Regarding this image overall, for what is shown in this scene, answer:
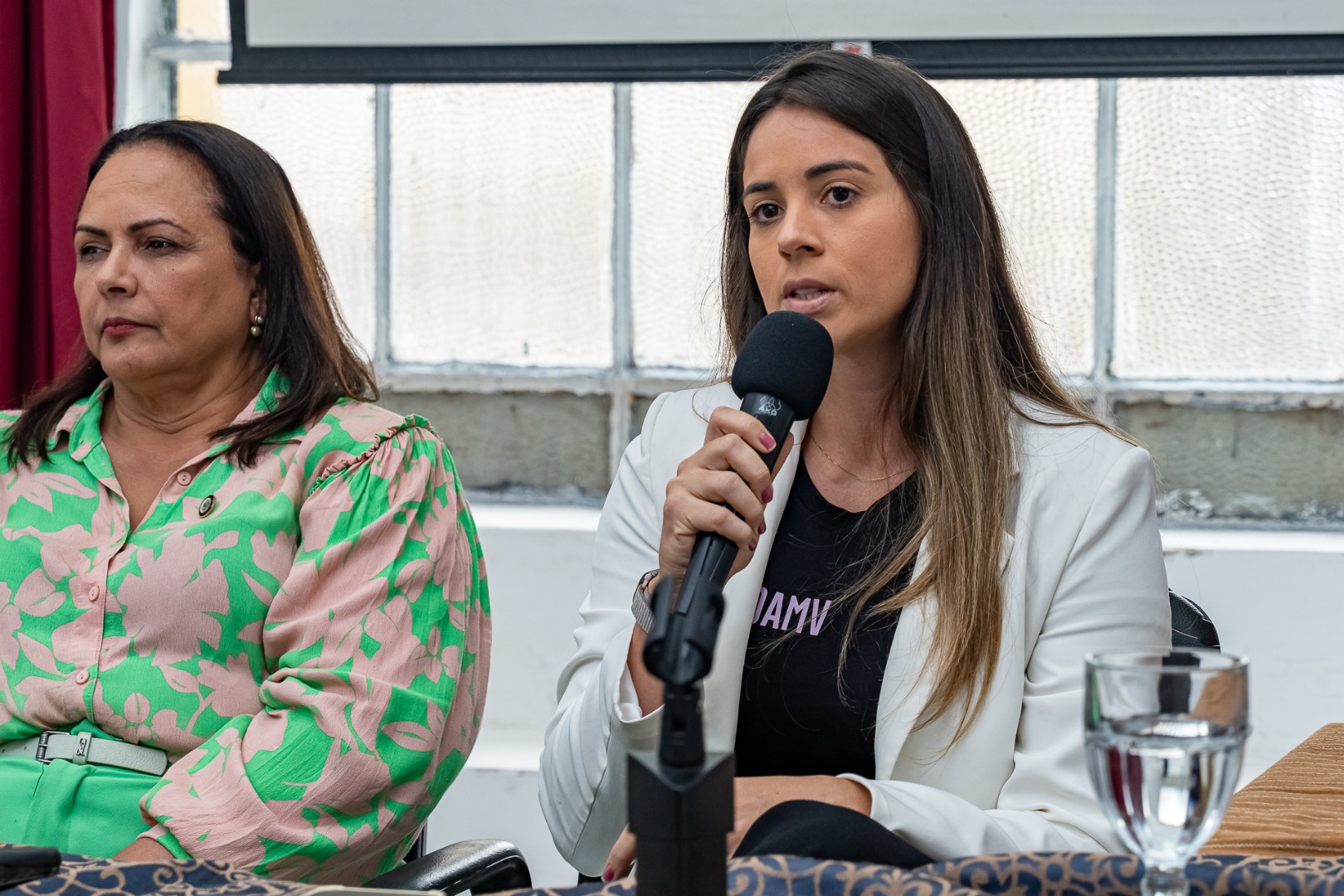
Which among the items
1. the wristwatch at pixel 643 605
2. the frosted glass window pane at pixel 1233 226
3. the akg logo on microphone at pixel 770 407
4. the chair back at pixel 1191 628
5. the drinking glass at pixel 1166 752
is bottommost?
the chair back at pixel 1191 628

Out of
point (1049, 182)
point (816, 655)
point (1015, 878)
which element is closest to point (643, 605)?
point (816, 655)

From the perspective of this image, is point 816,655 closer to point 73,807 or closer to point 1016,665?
point 1016,665

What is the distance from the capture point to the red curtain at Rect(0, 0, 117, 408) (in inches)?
96.9

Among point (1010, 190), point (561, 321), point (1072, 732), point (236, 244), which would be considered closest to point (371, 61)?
point (561, 321)

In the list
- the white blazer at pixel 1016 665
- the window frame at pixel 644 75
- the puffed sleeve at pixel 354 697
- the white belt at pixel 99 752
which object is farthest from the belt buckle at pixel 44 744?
the window frame at pixel 644 75

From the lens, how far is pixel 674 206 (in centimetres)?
284

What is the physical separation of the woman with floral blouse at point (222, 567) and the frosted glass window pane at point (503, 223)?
110 cm

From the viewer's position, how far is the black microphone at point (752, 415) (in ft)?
2.02

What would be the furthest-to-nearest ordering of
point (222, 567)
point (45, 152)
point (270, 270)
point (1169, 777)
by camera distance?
point (45, 152) < point (270, 270) < point (222, 567) < point (1169, 777)

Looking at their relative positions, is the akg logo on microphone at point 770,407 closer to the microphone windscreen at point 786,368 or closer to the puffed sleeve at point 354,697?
the microphone windscreen at point 786,368

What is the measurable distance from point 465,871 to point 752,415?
65cm

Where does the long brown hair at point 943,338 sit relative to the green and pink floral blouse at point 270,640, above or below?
above

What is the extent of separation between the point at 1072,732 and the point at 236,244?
1.19 m

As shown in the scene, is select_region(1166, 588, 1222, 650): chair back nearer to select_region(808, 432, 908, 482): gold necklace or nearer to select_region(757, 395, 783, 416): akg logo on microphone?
select_region(808, 432, 908, 482): gold necklace
